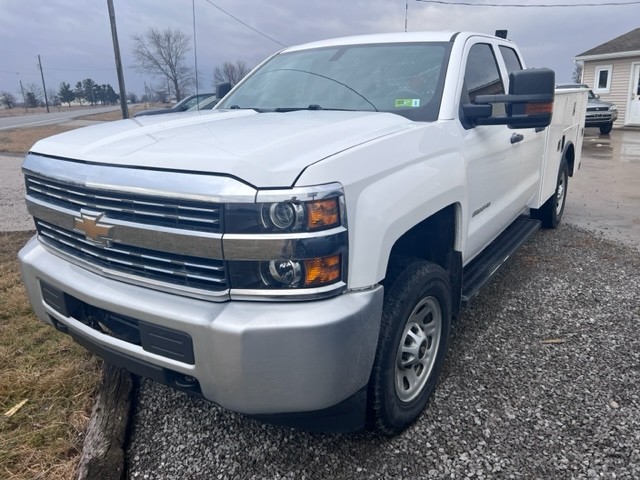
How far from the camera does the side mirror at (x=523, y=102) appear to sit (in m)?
2.75

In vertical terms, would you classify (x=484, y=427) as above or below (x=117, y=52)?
below

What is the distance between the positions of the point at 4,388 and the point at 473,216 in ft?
9.32

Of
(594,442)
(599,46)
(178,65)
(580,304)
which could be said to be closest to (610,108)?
(599,46)

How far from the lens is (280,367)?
6.22 ft

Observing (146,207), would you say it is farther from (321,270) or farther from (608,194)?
(608,194)

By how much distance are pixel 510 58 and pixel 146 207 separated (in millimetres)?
3510

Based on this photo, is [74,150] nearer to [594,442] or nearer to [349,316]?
[349,316]

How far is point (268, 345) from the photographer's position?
1.86 m

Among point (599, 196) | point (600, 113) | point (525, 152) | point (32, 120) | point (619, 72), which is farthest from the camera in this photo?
point (32, 120)

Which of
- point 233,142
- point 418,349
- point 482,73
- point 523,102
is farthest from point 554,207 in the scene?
point 233,142

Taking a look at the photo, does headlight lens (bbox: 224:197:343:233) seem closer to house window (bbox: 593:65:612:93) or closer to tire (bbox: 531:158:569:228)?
tire (bbox: 531:158:569:228)

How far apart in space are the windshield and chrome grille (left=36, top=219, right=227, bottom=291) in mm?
1545

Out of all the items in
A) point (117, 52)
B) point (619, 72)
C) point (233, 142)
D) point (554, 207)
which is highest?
point (117, 52)

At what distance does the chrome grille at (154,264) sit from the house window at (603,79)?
26.5 meters
